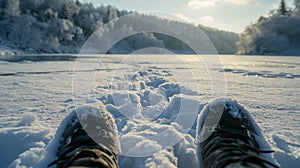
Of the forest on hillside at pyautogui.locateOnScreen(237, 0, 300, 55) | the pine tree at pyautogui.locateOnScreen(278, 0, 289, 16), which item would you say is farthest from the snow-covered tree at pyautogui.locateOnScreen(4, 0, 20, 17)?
the pine tree at pyautogui.locateOnScreen(278, 0, 289, 16)

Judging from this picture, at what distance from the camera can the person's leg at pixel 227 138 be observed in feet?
4.13

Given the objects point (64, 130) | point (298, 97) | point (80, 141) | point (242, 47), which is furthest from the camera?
point (242, 47)

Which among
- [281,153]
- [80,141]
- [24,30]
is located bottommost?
[281,153]

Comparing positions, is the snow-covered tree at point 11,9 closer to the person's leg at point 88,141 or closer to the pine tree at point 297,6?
the pine tree at point 297,6

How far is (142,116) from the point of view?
2.47 m

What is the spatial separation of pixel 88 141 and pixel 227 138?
0.83 metres

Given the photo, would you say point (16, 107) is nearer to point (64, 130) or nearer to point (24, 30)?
point (64, 130)

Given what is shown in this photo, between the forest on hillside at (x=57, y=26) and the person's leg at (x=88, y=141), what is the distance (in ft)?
94.4

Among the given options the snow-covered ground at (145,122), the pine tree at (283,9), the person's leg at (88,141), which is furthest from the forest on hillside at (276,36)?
the person's leg at (88,141)

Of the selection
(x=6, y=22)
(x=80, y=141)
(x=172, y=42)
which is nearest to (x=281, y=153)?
(x=80, y=141)

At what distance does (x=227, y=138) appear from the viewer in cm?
160

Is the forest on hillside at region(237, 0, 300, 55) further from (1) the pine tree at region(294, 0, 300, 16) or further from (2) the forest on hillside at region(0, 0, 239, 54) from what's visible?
(2) the forest on hillside at region(0, 0, 239, 54)

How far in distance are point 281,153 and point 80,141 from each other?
3.96 ft

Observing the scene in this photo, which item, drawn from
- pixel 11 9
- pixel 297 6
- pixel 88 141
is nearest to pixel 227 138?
pixel 88 141
